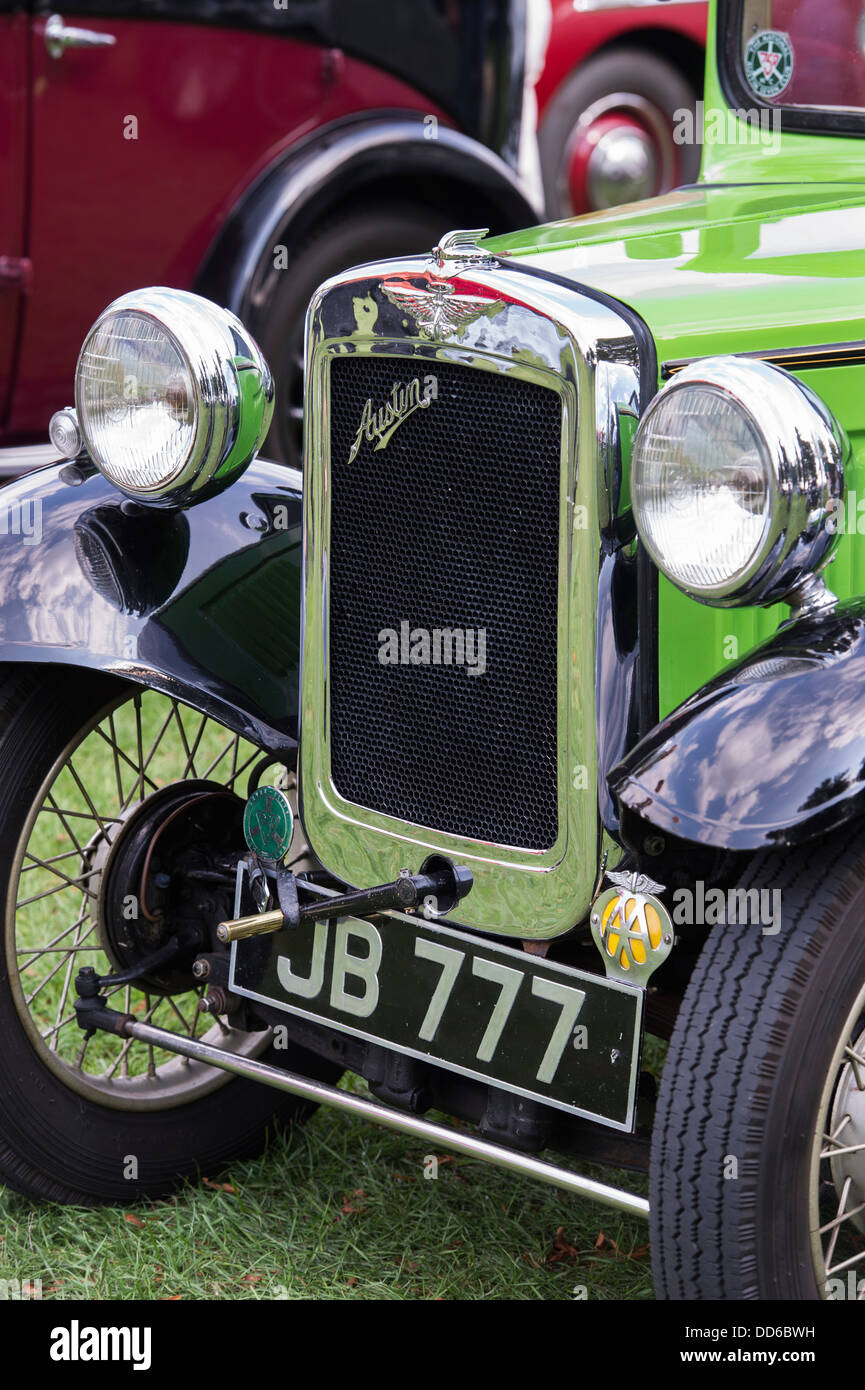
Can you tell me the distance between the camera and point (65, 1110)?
2629 millimetres

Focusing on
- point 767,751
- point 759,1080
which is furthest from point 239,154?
point 759,1080

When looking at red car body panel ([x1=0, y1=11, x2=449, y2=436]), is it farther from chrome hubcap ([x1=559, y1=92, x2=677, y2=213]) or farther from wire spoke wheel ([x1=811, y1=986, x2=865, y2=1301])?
wire spoke wheel ([x1=811, y1=986, x2=865, y2=1301])

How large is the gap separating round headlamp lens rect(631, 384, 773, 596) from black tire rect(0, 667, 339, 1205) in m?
1.01

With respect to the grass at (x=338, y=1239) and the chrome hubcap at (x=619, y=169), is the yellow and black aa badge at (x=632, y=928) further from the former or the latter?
the chrome hubcap at (x=619, y=169)

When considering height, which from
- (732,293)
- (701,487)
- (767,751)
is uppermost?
(732,293)

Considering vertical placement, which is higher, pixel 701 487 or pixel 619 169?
pixel 619 169

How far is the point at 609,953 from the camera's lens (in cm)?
204

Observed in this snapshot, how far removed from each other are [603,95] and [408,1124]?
18.4ft

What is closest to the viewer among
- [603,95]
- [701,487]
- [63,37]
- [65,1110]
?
[701,487]

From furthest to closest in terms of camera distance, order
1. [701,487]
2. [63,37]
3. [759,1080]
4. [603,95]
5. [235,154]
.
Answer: [603,95] < [235,154] < [63,37] < [701,487] < [759,1080]

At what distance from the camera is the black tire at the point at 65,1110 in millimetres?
2549

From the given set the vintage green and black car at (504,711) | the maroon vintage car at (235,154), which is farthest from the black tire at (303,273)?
the vintage green and black car at (504,711)

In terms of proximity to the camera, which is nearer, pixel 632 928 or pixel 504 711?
pixel 632 928

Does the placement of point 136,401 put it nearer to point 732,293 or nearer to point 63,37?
point 732,293
